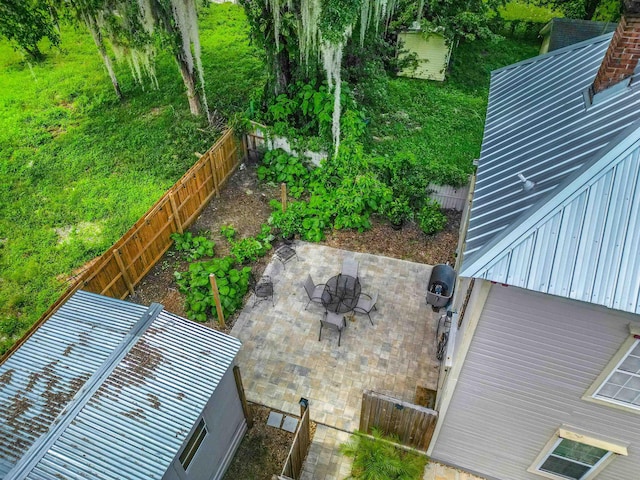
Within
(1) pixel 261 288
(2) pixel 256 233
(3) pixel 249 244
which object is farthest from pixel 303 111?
(1) pixel 261 288

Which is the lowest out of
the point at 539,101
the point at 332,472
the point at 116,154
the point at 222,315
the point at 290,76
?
the point at 332,472

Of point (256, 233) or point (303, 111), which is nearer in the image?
point (256, 233)

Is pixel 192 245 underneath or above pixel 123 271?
underneath

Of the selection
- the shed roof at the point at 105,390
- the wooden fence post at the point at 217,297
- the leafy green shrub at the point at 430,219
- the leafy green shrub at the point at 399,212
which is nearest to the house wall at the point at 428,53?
the leafy green shrub at the point at 430,219

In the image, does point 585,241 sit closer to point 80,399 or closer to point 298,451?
point 298,451

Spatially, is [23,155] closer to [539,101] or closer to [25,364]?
[25,364]

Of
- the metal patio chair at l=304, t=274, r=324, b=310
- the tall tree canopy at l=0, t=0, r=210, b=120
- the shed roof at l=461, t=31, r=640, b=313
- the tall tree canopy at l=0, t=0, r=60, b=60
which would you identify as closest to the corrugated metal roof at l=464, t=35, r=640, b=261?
the shed roof at l=461, t=31, r=640, b=313

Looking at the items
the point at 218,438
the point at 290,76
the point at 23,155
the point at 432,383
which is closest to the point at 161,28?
the point at 290,76
